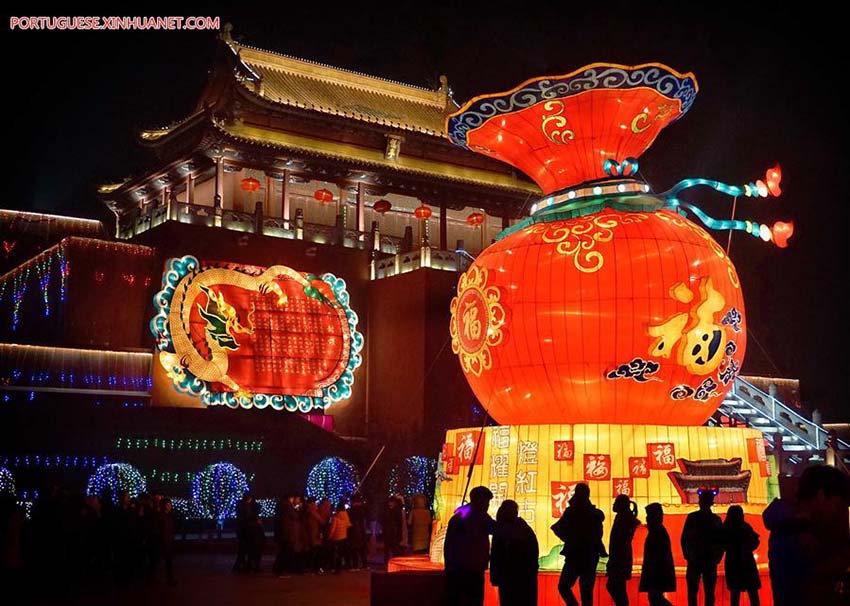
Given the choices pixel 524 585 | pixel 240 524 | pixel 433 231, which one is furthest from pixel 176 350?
pixel 524 585

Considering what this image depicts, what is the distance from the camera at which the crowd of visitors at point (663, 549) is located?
166 inches

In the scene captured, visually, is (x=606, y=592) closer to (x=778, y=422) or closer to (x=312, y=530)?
(x=312, y=530)

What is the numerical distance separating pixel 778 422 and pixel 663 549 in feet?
45.9

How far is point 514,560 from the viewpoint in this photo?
263 inches

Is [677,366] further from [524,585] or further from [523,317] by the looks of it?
[524,585]

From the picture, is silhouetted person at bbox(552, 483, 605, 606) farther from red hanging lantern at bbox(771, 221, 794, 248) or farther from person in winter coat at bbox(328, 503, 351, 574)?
person in winter coat at bbox(328, 503, 351, 574)

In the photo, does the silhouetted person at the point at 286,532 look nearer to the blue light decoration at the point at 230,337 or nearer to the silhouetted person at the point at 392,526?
the silhouetted person at the point at 392,526

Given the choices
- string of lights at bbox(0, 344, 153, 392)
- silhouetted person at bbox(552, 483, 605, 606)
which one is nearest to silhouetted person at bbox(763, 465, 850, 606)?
silhouetted person at bbox(552, 483, 605, 606)

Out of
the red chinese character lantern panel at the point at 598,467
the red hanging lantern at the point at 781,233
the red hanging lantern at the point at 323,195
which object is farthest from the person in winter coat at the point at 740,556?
the red hanging lantern at the point at 323,195

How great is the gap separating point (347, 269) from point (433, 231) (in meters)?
7.12

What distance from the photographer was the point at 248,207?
30125 millimetres

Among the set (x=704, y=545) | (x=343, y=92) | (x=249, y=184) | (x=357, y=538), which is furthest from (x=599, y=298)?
(x=343, y=92)

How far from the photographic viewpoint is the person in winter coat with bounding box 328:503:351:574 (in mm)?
14844

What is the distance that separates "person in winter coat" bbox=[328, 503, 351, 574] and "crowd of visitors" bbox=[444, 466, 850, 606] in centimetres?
688
